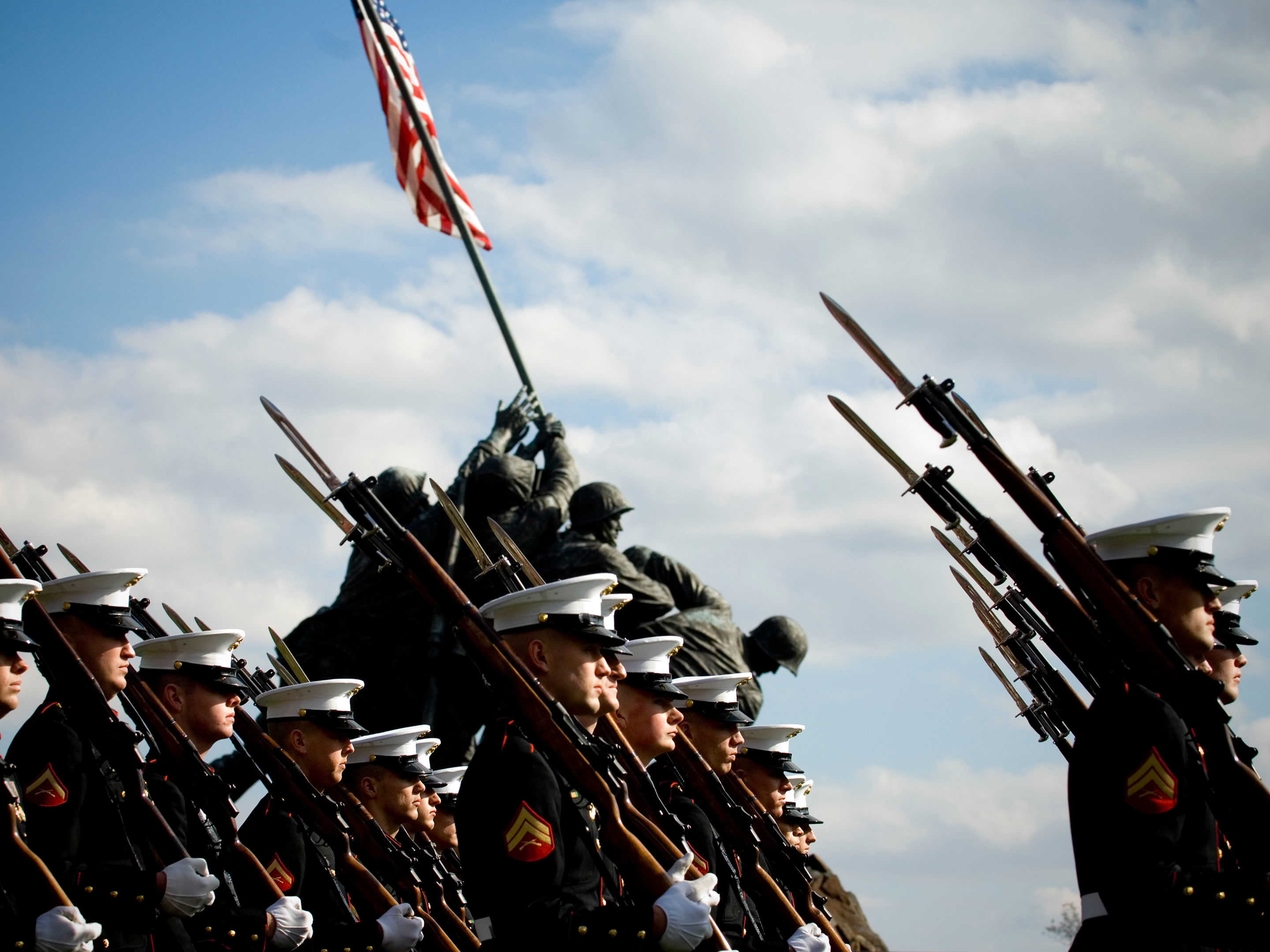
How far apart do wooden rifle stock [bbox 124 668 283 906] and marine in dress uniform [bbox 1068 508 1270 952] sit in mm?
3784

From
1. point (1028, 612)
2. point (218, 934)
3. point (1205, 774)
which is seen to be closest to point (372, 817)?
point (218, 934)

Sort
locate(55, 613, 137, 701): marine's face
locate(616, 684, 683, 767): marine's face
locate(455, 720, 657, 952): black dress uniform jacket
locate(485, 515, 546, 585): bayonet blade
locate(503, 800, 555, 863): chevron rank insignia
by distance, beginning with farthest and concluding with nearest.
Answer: locate(485, 515, 546, 585): bayonet blade
locate(616, 684, 683, 767): marine's face
locate(55, 613, 137, 701): marine's face
locate(503, 800, 555, 863): chevron rank insignia
locate(455, 720, 657, 952): black dress uniform jacket

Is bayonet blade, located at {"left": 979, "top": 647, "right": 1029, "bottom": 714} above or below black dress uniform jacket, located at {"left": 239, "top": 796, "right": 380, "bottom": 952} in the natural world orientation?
above

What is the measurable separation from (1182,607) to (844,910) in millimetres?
11708

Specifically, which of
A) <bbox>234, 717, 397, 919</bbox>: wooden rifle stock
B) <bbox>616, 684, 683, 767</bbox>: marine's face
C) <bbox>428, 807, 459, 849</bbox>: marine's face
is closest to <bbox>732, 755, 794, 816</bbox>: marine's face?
<bbox>616, 684, 683, 767</bbox>: marine's face

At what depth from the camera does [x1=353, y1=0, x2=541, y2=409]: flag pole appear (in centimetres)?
1739

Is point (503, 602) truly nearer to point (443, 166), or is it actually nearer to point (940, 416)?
point (940, 416)

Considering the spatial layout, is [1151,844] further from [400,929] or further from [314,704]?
[314,704]

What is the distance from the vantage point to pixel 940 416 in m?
6.57

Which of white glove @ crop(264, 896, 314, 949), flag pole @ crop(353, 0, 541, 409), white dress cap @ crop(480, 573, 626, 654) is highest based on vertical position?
flag pole @ crop(353, 0, 541, 409)

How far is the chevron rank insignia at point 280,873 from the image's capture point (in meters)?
7.08

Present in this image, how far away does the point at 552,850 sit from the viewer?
5039mm

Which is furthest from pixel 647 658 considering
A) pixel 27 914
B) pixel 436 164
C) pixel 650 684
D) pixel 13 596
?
pixel 436 164

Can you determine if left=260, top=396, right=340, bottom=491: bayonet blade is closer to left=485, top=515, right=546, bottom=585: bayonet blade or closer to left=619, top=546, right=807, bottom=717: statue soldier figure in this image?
left=485, top=515, right=546, bottom=585: bayonet blade
